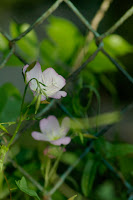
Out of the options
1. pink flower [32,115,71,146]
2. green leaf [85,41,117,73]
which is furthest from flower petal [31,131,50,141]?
green leaf [85,41,117,73]

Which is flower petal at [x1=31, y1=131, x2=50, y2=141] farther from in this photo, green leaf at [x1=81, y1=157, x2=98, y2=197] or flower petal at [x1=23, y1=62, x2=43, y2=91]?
green leaf at [x1=81, y1=157, x2=98, y2=197]

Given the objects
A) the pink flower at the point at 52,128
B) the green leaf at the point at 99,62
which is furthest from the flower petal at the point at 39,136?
the green leaf at the point at 99,62

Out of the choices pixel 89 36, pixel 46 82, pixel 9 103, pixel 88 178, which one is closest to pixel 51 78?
pixel 46 82

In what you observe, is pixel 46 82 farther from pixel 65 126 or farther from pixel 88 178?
pixel 88 178

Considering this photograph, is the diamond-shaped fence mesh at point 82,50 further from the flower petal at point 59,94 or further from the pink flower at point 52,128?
the flower petal at point 59,94

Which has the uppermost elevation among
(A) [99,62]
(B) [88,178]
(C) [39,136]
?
(C) [39,136]
